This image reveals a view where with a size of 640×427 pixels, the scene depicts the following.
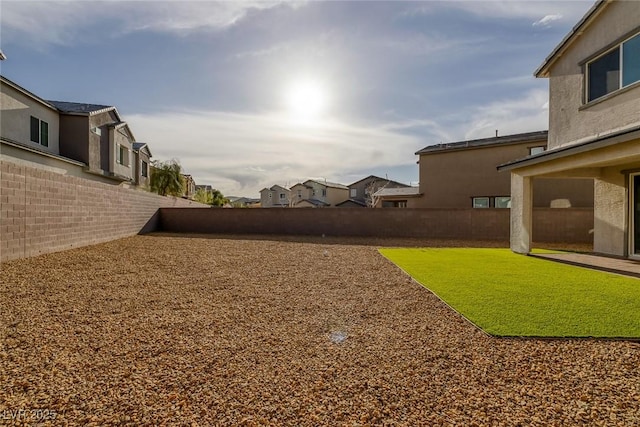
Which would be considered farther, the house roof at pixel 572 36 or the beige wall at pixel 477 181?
the beige wall at pixel 477 181

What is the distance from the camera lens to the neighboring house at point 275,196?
49.8 m

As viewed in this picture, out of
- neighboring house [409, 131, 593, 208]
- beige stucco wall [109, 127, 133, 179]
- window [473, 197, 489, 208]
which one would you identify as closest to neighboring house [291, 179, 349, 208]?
neighboring house [409, 131, 593, 208]

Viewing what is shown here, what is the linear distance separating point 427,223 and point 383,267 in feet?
25.5

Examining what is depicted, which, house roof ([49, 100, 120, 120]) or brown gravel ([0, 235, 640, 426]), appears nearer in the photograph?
brown gravel ([0, 235, 640, 426])

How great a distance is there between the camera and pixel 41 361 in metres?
2.66

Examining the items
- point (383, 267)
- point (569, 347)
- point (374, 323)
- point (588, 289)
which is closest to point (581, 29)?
point (588, 289)

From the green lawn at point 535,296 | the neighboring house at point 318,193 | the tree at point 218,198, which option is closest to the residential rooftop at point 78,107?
the tree at point 218,198

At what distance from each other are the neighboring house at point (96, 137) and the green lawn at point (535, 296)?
61.7 ft

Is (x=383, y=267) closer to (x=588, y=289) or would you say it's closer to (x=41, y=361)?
(x=588, y=289)

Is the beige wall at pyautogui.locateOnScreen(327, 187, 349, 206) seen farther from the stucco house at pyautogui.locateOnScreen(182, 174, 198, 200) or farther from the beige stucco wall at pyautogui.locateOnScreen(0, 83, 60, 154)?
the beige stucco wall at pyautogui.locateOnScreen(0, 83, 60, 154)

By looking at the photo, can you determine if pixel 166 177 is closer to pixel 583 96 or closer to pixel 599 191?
pixel 583 96

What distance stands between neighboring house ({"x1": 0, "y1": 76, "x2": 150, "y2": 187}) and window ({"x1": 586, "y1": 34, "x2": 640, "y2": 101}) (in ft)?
65.4

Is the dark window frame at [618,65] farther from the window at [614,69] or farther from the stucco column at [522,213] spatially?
the stucco column at [522,213]

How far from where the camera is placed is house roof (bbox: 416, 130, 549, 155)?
17.7m
